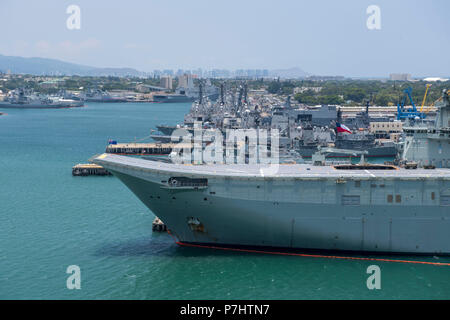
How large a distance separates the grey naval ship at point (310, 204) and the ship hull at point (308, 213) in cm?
4

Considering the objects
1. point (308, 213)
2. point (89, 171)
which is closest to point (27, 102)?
point (89, 171)

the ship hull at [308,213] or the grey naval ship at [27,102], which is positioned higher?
the grey naval ship at [27,102]

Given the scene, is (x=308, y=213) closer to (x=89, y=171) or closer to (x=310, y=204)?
(x=310, y=204)

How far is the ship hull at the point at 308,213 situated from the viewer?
73.4 feet

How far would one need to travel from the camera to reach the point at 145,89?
199875mm

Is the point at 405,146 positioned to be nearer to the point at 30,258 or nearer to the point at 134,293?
the point at 134,293

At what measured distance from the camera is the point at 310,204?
22.4m

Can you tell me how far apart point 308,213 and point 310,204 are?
41 cm

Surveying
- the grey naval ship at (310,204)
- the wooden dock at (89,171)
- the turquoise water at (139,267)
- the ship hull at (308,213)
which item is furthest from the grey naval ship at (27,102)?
the ship hull at (308,213)

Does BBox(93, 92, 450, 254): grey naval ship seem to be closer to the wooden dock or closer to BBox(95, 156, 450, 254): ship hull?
BBox(95, 156, 450, 254): ship hull

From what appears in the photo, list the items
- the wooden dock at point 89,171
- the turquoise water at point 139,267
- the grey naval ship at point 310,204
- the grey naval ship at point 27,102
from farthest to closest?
the grey naval ship at point 27,102, the wooden dock at point 89,171, the grey naval ship at point 310,204, the turquoise water at point 139,267

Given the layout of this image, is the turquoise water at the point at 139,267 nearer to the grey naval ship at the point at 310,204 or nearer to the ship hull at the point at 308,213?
Result: the ship hull at the point at 308,213
